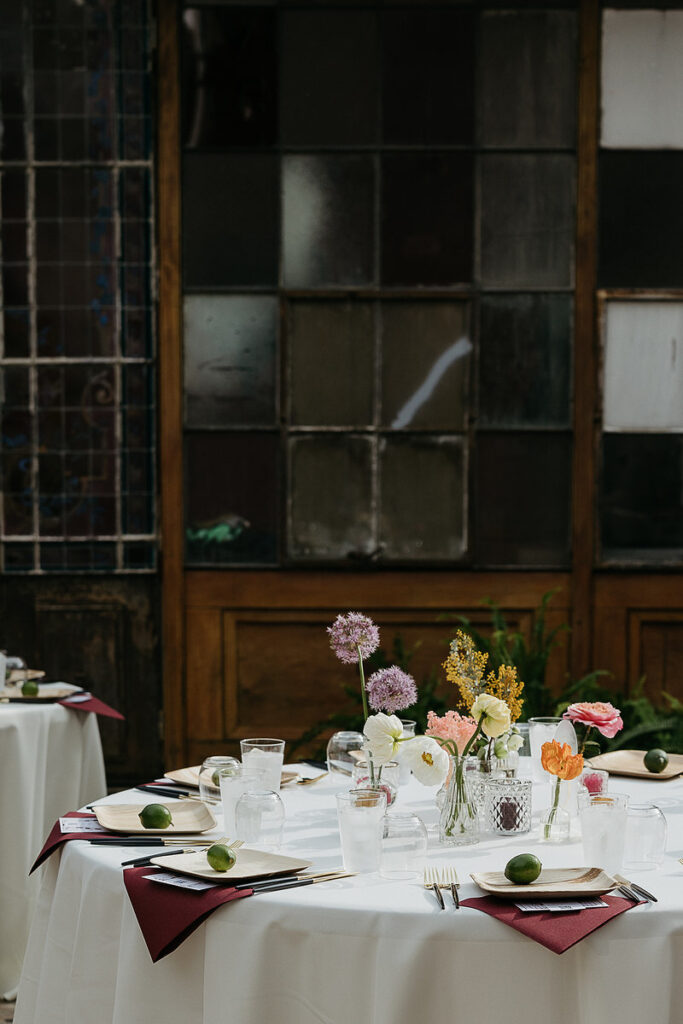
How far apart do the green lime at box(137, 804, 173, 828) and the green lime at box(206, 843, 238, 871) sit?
0.26m

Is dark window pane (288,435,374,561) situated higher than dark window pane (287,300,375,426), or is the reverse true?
dark window pane (287,300,375,426)

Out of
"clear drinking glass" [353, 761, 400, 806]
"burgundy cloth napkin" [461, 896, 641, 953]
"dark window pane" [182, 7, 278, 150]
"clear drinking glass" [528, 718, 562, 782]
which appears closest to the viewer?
"burgundy cloth napkin" [461, 896, 641, 953]

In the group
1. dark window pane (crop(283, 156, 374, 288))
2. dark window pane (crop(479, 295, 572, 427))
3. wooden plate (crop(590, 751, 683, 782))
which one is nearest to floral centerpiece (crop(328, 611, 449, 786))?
wooden plate (crop(590, 751, 683, 782))

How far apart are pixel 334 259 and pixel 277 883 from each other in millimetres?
3513

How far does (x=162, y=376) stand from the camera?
465cm

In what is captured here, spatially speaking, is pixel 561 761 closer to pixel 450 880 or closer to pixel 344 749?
pixel 450 880

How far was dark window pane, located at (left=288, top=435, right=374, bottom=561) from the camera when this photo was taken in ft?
15.3

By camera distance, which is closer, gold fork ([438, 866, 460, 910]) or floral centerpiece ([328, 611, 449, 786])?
gold fork ([438, 866, 460, 910])

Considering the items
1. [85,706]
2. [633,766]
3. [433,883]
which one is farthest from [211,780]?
[85,706]

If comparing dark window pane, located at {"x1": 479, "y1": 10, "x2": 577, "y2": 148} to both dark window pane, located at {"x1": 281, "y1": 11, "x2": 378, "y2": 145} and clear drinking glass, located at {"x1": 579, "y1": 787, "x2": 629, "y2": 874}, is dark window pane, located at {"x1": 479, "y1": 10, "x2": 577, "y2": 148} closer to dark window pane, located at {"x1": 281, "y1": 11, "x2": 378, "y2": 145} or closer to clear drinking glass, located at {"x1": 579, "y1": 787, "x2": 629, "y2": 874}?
dark window pane, located at {"x1": 281, "y1": 11, "x2": 378, "y2": 145}

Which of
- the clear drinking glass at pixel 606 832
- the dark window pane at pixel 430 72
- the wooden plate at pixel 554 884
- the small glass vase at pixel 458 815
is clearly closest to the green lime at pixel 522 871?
the wooden plate at pixel 554 884

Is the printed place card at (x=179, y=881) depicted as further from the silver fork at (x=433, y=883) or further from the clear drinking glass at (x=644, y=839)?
the clear drinking glass at (x=644, y=839)

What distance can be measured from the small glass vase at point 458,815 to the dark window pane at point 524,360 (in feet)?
10.0

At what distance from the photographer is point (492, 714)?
1.73m
